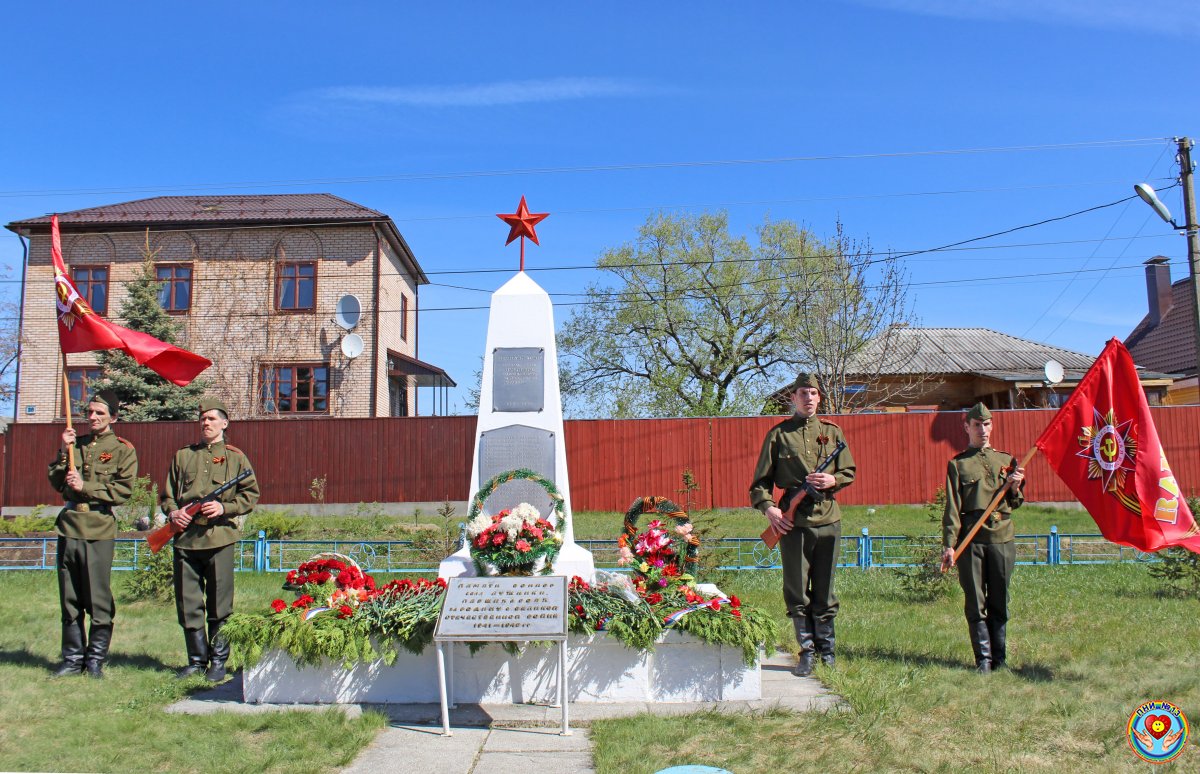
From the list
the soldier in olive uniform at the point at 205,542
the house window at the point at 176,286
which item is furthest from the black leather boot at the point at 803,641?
→ the house window at the point at 176,286

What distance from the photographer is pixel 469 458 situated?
1816cm

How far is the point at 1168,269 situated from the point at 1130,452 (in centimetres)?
2832

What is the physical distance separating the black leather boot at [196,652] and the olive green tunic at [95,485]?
0.92 m

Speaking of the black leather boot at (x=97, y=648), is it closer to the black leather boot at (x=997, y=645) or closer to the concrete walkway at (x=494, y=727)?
the concrete walkway at (x=494, y=727)

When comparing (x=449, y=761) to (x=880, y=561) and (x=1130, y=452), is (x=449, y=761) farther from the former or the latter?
(x=880, y=561)

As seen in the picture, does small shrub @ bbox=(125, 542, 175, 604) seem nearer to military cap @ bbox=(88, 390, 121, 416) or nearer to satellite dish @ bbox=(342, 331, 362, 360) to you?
military cap @ bbox=(88, 390, 121, 416)

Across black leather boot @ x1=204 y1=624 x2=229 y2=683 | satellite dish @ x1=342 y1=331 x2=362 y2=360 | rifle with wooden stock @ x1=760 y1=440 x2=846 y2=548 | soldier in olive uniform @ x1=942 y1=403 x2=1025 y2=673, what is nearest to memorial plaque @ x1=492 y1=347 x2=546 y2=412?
rifle with wooden stock @ x1=760 y1=440 x2=846 y2=548

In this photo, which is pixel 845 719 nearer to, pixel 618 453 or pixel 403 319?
pixel 618 453

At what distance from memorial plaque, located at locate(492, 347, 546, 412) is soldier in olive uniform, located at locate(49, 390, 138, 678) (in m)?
2.82

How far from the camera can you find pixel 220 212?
24.4m

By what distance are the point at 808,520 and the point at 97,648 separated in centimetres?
477

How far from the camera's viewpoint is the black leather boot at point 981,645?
5.74 m

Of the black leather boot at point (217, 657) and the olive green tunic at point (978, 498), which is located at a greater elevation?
the olive green tunic at point (978, 498)

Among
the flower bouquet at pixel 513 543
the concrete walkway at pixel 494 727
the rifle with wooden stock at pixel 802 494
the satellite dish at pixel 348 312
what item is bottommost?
the concrete walkway at pixel 494 727
